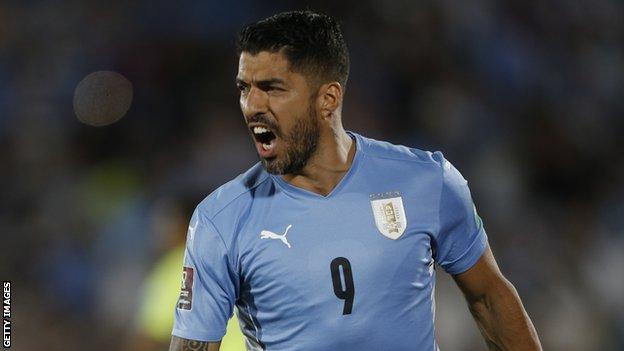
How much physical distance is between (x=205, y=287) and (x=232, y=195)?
0.32 meters

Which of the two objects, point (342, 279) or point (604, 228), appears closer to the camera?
point (342, 279)

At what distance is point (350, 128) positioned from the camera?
6.45 metres

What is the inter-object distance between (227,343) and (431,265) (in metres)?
1.48

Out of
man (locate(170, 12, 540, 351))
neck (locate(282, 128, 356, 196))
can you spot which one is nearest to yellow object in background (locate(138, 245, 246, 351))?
man (locate(170, 12, 540, 351))

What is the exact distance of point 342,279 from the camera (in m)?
2.93

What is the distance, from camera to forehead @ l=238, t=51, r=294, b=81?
2.92 meters

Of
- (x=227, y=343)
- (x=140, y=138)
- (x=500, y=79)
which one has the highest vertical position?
(x=500, y=79)

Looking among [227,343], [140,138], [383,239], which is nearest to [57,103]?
[140,138]

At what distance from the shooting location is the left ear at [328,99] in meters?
3.08

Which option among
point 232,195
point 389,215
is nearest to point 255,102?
point 232,195

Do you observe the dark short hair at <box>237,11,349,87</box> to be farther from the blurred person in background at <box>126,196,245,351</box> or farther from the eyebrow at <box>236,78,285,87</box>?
the blurred person in background at <box>126,196,245,351</box>

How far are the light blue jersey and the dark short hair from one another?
361 mm

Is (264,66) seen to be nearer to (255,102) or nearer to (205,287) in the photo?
(255,102)

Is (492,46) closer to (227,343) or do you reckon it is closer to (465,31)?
(465,31)
